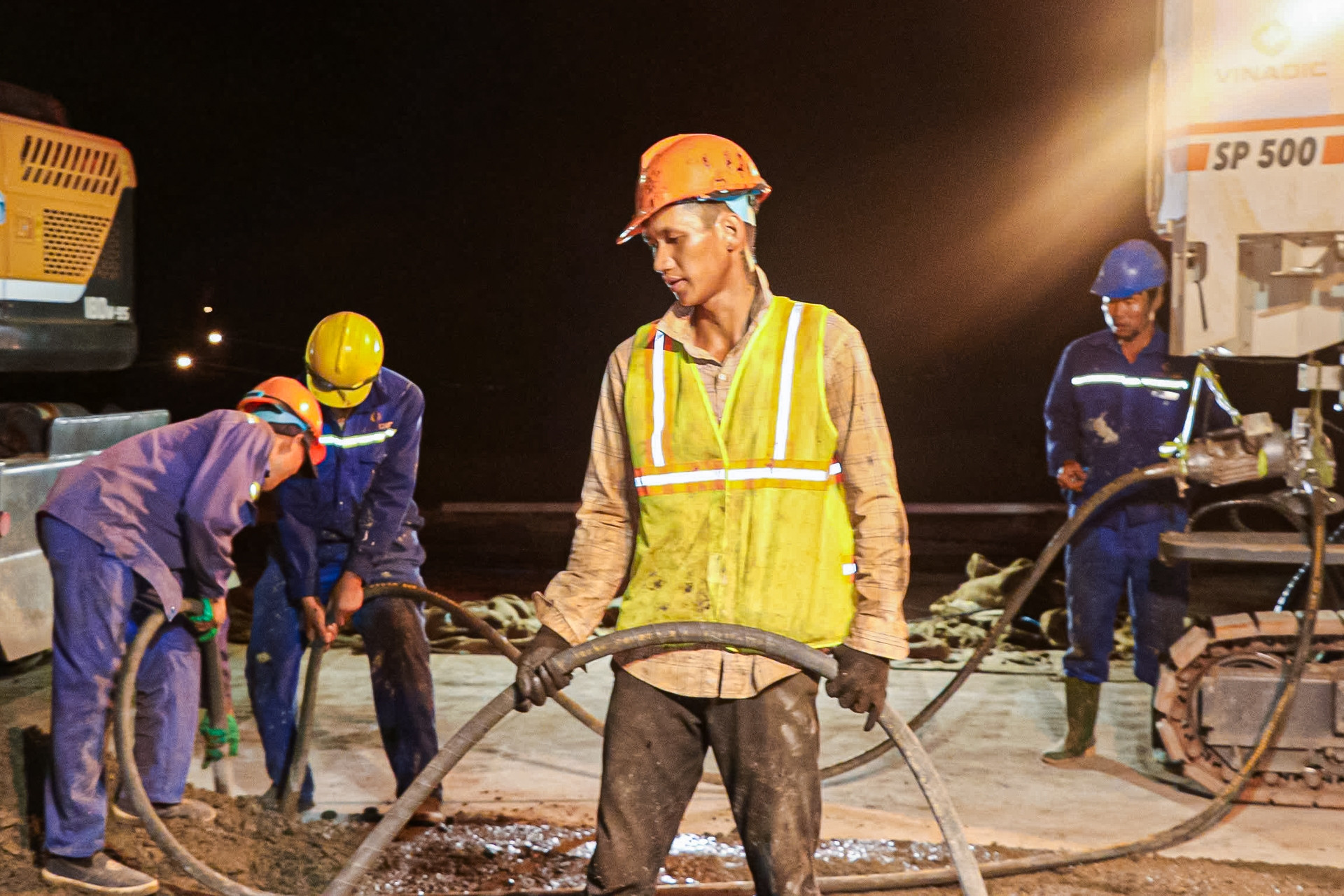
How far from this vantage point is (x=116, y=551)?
3.94 metres

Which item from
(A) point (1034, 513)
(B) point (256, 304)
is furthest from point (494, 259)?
(A) point (1034, 513)

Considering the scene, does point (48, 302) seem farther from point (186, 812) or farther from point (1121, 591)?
point (1121, 591)

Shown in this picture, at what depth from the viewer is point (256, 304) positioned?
31.7 m

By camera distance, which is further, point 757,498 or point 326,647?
point 326,647

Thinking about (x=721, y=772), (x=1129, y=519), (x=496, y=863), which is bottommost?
(x=496, y=863)

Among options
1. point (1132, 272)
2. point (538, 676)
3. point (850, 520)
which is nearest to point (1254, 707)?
point (1132, 272)

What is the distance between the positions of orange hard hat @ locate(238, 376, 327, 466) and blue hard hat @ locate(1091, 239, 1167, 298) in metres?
3.38

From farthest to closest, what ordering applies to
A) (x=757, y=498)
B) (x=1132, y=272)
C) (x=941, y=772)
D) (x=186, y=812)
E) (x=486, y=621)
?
(x=486, y=621), (x=1132, y=272), (x=941, y=772), (x=186, y=812), (x=757, y=498)

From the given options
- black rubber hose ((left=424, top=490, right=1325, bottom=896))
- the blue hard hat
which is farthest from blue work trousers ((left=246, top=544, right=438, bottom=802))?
the blue hard hat

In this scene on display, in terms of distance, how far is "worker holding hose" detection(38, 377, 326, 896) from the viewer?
3.88 meters

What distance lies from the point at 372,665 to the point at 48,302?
3.55 metres

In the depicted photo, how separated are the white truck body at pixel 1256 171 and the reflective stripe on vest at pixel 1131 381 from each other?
0.22m

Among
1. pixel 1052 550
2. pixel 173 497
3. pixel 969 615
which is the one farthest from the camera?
pixel 969 615

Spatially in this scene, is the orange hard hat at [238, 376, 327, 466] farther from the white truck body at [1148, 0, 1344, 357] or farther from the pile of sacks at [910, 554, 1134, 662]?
the pile of sacks at [910, 554, 1134, 662]
